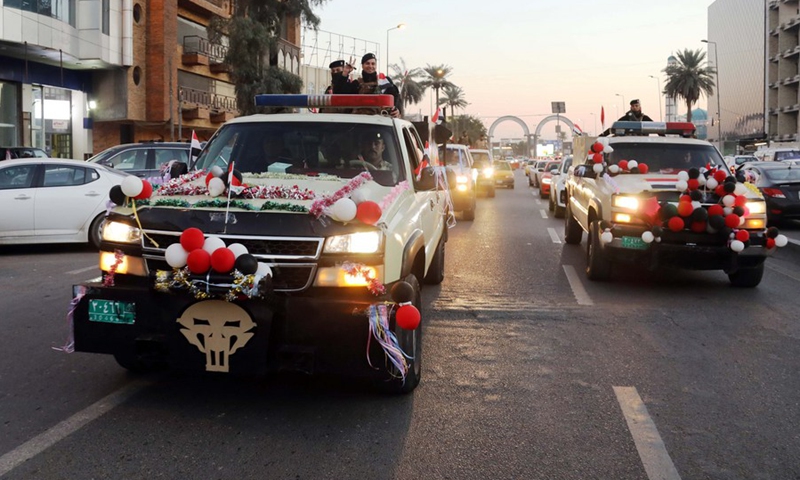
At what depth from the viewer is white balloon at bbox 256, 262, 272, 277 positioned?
443 cm

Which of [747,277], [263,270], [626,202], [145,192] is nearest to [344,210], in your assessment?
[263,270]

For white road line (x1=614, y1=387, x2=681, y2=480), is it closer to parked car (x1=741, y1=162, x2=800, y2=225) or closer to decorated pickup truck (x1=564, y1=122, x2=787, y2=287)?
decorated pickup truck (x1=564, y1=122, x2=787, y2=287)

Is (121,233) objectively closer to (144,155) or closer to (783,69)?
(144,155)

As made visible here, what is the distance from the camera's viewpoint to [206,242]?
14.7ft

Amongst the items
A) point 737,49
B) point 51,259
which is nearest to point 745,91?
point 737,49

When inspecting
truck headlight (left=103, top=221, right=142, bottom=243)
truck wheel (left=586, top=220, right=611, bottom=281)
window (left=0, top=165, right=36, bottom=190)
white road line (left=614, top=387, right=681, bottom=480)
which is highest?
window (left=0, top=165, right=36, bottom=190)

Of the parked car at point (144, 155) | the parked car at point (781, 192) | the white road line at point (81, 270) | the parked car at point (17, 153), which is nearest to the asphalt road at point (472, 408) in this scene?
the white road line at point (81, 270)

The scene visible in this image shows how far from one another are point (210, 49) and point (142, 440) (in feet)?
146

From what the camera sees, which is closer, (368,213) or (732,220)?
(368,213)

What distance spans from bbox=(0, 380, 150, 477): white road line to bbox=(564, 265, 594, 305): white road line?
16.5 feet

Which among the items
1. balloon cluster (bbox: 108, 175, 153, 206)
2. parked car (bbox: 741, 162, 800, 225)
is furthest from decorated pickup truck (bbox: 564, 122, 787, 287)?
parked car (bbox: 741, 162, 800, 225)

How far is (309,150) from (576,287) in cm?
445

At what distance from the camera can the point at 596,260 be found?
978 cm

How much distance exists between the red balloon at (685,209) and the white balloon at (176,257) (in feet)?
19.9
